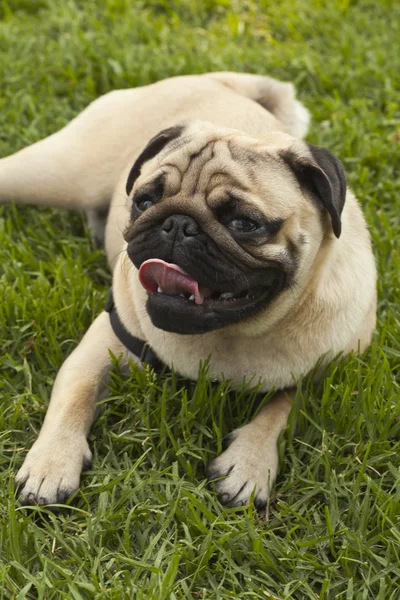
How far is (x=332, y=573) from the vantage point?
2.71m

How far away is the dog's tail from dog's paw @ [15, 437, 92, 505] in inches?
87.6

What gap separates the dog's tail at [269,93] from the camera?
14.4 feet

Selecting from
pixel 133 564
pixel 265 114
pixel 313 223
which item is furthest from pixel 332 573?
pixel 265 114

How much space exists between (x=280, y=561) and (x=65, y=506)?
31.2 inches

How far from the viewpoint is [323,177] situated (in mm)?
2863

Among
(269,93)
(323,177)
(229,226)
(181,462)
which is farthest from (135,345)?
(269,93)

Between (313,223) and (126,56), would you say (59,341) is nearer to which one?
(313,223)

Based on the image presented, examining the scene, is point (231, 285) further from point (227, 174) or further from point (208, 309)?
point (227, 174)

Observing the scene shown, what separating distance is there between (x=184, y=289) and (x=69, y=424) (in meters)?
0.77

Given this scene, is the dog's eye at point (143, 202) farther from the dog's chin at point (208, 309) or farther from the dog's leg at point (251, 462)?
the dog's leg at point (251, 462)

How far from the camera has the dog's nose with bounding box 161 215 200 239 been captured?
2.80 metres

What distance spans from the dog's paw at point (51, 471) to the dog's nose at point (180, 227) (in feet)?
3.03

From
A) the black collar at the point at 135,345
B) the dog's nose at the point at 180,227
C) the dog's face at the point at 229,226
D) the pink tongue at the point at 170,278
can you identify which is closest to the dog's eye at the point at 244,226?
the dog's face at the point at 229,226

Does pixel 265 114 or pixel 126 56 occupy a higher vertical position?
pixel 265 114
